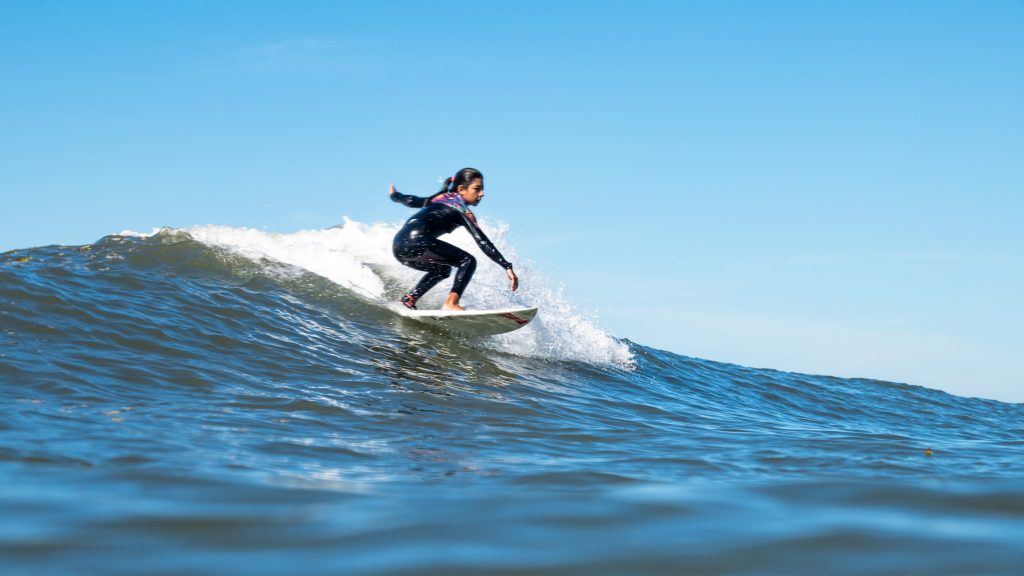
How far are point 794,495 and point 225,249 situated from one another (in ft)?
33.0

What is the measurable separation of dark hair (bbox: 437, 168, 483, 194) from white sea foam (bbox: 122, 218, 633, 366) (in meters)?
Result: 2.02

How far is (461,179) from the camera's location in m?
9.49

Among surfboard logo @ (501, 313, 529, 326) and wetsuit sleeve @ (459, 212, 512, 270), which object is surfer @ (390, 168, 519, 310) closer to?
wetsuit sleeve @ (459, 212, 512, 270)

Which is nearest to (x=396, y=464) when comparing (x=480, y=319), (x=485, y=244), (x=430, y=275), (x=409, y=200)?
(x=485, y=244)

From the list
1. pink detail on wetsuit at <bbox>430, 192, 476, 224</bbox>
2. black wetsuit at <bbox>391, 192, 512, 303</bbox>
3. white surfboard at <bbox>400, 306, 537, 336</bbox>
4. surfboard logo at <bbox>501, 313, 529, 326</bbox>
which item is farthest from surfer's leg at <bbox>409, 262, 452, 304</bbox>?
surfboard logo at <bbox>501, 313, 529, 326</bbox>

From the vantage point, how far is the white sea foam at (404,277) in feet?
34.8

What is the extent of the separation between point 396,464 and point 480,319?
213 inches

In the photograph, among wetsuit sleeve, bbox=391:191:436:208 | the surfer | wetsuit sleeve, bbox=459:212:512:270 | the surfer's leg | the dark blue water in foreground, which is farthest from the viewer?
wetsuit sleeve, bbox=391:191:436:208

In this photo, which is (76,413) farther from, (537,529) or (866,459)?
(866,459)

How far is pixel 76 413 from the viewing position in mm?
4637

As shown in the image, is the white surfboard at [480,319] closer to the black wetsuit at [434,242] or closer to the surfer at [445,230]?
the surfer at [445,230]

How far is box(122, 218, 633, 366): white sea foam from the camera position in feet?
34.8

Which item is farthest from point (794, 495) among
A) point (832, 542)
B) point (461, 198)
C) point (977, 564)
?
point (461, 198)

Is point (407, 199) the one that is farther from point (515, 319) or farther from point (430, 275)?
point (515, 319)
